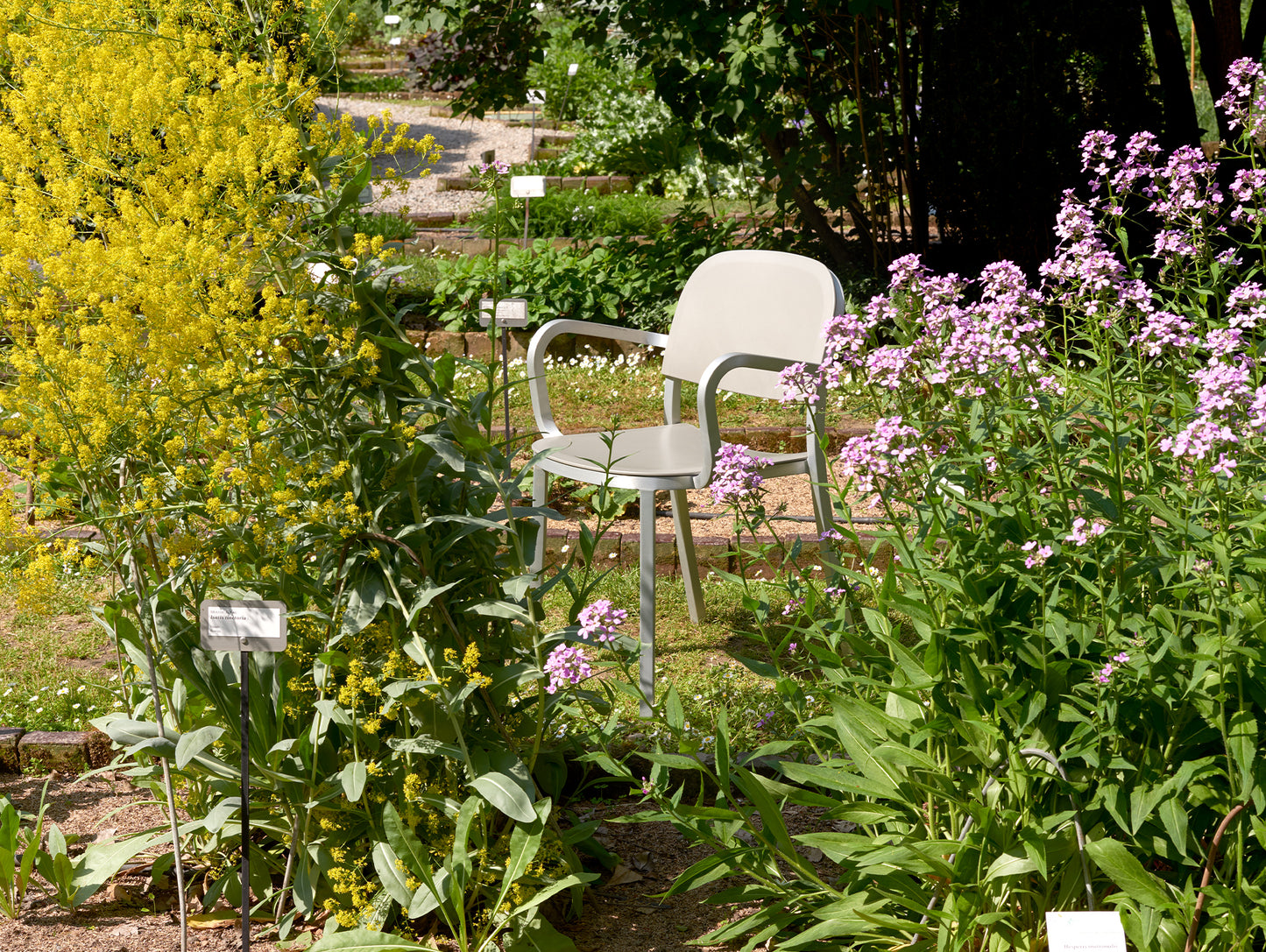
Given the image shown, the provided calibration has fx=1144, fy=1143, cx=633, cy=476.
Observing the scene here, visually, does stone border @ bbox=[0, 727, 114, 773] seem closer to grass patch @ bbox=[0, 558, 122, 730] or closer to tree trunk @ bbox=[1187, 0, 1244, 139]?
grass patch @ bbox=[0, 558, 122, 730]

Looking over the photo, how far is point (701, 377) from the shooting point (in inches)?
110

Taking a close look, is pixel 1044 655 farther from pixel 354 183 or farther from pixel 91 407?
pixel 91 407

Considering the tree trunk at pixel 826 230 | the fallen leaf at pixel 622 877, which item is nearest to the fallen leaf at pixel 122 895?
the fallen leaf at pixel 622 877

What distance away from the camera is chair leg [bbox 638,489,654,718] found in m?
2.39

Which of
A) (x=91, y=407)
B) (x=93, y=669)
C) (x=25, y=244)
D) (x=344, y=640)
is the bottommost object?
(x=93, y=669)

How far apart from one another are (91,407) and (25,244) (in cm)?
23

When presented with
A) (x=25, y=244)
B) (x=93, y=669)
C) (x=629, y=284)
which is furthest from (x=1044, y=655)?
(x=629, y=284)

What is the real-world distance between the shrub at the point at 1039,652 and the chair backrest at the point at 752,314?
107 centimetres

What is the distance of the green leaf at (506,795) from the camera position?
4.98ft

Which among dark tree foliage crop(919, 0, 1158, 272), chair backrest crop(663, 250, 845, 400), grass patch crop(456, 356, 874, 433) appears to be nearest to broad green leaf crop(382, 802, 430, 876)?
chair backrest crop(663, 250, 845, 400)

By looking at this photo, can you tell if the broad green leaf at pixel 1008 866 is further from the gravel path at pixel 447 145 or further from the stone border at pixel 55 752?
the gravel path at pixel 447 145

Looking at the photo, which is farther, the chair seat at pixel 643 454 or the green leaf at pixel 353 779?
the chair seat at pixel 643 454

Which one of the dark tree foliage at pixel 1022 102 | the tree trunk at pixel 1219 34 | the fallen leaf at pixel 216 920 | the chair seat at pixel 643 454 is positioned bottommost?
the fallen leaf at pixel 216 920

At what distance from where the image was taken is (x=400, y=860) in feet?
5.23
